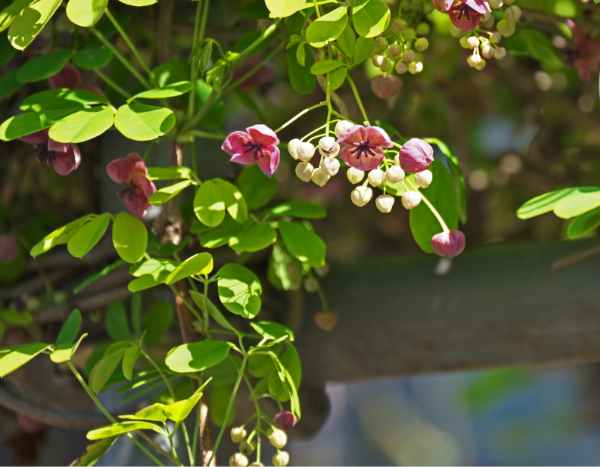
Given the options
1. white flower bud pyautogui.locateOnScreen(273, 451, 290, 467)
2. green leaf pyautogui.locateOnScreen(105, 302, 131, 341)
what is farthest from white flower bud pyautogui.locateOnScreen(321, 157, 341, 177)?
green leaf pyautogui.locateOnScreen(105, 302, 131, 341)

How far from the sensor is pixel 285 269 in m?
1.08

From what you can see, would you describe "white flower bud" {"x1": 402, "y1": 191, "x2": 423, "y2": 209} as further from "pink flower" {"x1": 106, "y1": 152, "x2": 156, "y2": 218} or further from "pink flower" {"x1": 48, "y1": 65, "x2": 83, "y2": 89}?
"pink flower" {"x1": 48, "y1": 65, "x2": 83, "y2": 89}

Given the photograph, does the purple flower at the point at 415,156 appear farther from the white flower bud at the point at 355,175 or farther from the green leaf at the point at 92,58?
the green leaf at the point at 92,58

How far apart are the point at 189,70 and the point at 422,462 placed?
8.31 ft

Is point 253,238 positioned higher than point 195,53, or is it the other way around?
point 195,53

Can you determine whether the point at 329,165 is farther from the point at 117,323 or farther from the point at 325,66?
the point at 117,323

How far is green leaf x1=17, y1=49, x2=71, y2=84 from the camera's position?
3.28 feet

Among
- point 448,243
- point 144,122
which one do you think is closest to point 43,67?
point 144,122

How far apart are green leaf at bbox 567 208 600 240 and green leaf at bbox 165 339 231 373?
0.87 ft

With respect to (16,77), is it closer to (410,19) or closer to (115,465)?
(410,19)

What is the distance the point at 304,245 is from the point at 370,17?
21 cm

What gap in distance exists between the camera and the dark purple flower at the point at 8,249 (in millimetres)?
1191

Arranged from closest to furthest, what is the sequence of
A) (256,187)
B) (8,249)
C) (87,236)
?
(87,236), (256,187), (8,249)

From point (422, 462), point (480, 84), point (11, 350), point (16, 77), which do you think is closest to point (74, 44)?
point (16, 77)
